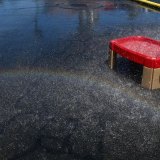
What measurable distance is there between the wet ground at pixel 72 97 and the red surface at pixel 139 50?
602 mm

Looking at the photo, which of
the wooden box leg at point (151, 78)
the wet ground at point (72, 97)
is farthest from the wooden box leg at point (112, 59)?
the wooden box leg at point (151, 78)

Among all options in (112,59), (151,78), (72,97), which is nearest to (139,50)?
(112,59)

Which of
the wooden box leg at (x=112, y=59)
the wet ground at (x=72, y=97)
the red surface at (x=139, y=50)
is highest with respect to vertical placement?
the red surface at (x=139, y=50)

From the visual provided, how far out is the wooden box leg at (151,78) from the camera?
6.20 m

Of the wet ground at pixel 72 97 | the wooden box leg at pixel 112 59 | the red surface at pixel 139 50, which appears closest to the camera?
the wet ground at pixel 72 97

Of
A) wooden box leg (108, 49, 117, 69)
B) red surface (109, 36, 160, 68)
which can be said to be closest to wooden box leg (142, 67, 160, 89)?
red surface (109, 36, 160, 68)

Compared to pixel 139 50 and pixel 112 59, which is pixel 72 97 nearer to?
pixel 112 59

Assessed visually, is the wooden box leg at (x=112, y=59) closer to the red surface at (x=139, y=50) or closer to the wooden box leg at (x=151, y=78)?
the red surface at (x=139, y=50)

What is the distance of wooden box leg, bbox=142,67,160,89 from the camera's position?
620cm

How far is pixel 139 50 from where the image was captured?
273 inches

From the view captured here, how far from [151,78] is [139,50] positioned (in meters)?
0.92

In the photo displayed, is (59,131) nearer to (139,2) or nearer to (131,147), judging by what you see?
(131,147)

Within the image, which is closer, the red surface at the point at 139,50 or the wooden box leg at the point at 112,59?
the red surface at the point at 139,50

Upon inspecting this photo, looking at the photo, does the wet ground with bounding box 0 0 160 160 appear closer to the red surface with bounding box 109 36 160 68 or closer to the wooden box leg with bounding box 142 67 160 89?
the wooden box leg with bounding box 142 67 160 89
